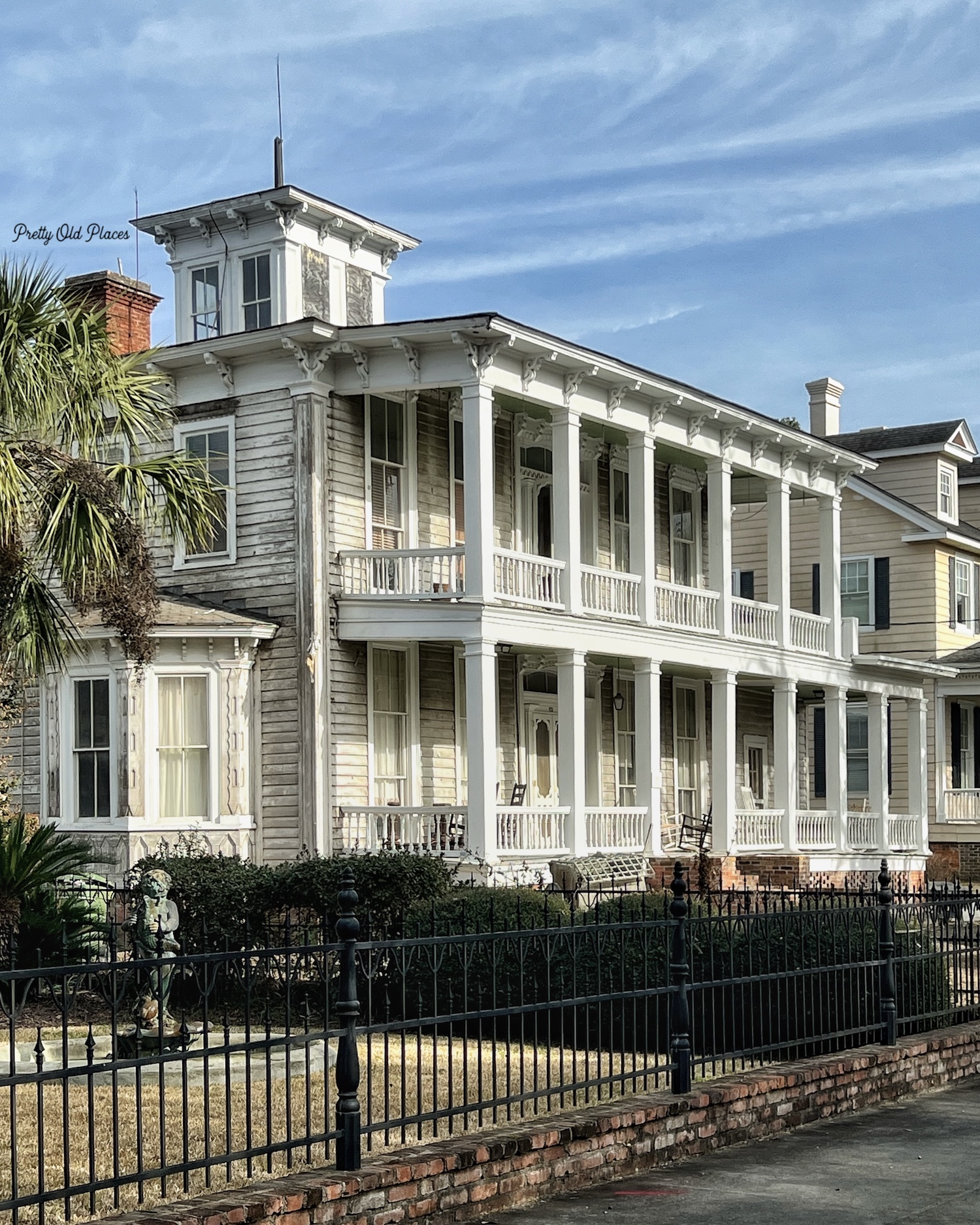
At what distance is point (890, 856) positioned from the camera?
107 feet

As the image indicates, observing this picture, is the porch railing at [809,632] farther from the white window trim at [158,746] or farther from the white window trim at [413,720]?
the white window trim at [158,746]

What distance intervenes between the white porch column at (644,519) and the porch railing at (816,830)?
562 centimetres

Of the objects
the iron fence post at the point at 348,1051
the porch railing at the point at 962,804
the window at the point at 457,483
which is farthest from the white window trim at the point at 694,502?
the iron fence post at the point at 348,1051

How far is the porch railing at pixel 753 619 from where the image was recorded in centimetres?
2955

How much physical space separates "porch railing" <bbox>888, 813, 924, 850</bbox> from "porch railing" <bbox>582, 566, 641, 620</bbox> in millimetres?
8960

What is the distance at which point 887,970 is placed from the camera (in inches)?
508

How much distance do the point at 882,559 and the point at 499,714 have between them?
15291 millimetres

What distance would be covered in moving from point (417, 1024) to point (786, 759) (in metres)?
22.2

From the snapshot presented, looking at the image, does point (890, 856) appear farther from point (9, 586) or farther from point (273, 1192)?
point (273, 1192)

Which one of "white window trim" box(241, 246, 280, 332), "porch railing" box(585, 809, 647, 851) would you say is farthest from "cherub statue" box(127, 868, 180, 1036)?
"white window trim" box(241, 246, 280, 332)

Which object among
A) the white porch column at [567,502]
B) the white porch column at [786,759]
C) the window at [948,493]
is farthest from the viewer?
the window at [948,493]

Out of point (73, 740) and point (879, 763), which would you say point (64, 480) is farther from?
point (879, 763)

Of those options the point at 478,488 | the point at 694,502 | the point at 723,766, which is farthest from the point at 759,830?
the point at 478,488

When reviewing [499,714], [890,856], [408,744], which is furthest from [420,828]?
[890,856]
